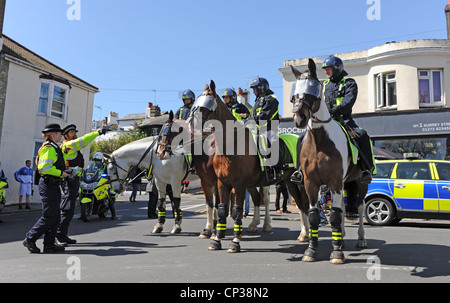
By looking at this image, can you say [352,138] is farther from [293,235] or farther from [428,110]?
[428,110]

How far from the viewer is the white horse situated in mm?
7766

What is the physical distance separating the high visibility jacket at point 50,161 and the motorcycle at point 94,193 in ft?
13.6

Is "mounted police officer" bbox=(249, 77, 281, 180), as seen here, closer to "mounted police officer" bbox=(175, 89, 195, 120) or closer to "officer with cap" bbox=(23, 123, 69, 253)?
"mounted police officer" bbox=(175, 89, 195, 120)

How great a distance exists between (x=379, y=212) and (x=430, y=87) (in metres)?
12.2

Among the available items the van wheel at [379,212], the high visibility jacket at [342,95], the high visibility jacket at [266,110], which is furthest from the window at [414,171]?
the high visibility jacket at [266,110]

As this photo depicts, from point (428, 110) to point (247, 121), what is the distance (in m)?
15.6

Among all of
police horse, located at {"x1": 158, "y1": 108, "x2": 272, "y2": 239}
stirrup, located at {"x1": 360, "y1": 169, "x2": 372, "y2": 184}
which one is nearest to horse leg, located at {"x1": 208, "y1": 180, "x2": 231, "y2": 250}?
police horse, located at {"x1": 158, "y1": 108, "x2": 272, "y2": 239}

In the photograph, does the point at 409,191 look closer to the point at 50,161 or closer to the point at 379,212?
the point at 379,212

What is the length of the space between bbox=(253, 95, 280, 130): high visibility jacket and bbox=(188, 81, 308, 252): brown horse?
57 cm

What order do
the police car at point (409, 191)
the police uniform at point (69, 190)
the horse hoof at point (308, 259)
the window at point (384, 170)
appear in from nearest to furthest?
the horse hoof at point (308, 259), the police uniform at point (69, 190), the police car at point (409, 191), the window at point (384, 170)

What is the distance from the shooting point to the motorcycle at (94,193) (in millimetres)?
10109

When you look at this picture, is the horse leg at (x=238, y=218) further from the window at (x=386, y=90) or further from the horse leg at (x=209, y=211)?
the window at (x=386, y=90)

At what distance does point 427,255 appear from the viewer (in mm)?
5227
